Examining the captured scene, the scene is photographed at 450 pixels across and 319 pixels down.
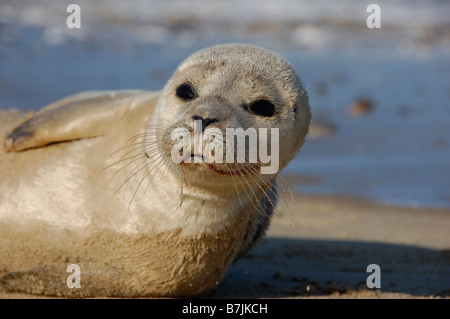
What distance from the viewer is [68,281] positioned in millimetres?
4121

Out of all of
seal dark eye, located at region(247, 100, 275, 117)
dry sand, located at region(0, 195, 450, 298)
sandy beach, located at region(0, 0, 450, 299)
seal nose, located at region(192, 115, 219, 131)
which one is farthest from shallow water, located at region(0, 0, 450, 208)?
seal nose, located at region(192, 115, 219, 131)

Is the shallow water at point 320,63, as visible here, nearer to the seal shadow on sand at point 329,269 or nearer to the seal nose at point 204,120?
the seal shadow on sand at point 329,269

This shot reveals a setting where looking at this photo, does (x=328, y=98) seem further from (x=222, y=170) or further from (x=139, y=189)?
(x=222, y=170)

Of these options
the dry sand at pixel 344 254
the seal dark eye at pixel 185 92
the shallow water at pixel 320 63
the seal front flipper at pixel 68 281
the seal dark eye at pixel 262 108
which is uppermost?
the shallow water at pixel 320 63

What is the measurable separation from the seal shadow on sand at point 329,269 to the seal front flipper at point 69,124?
1.19 meters

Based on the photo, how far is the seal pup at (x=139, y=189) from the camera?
3.82 meters

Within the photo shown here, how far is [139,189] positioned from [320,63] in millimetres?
11154

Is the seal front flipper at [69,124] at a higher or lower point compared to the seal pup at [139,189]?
higher

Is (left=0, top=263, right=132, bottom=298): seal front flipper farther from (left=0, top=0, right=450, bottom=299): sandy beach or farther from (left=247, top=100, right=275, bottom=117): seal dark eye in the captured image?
(left=247, top=100, right=275, bottom=117): seal dark eye

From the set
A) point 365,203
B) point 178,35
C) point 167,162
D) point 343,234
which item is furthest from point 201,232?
point 178,35

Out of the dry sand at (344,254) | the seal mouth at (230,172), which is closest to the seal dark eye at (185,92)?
the seal mouth at (230,172)

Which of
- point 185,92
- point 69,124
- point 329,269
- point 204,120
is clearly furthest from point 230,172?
point 329,269

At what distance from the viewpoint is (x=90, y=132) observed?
4441 millimetres

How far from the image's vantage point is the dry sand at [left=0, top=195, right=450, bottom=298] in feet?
15.2
